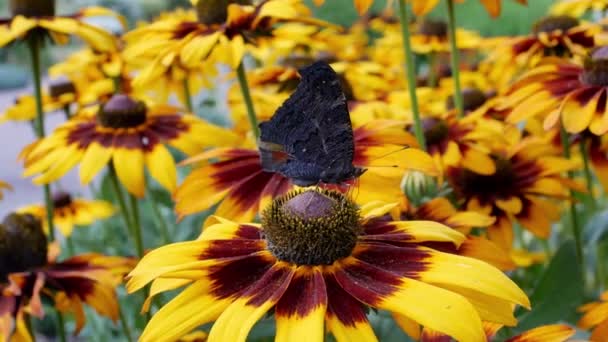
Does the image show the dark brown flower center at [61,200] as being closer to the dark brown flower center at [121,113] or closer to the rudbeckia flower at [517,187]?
the dark brown flower center at [121,113]

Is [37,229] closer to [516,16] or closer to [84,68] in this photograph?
[84,68]

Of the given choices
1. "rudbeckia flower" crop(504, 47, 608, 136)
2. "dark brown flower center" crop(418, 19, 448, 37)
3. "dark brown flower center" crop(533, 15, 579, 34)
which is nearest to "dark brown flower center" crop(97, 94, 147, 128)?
"rudbeckia flower" crop(504, 47, 608, 136)

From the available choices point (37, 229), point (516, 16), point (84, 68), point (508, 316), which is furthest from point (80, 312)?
point (516, 16)

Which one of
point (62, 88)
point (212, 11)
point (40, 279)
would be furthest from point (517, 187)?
point (62, 88)

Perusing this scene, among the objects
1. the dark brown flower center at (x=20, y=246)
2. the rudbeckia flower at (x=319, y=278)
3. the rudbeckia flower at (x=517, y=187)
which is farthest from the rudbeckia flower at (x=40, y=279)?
the rudbeckia flower at (x=517, y=187)

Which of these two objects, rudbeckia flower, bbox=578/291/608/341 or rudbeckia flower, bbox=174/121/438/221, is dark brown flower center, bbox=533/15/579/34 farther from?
rudbeckia flower, bbox=578/291/608/341

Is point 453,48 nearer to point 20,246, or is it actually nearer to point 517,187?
point 517,187
